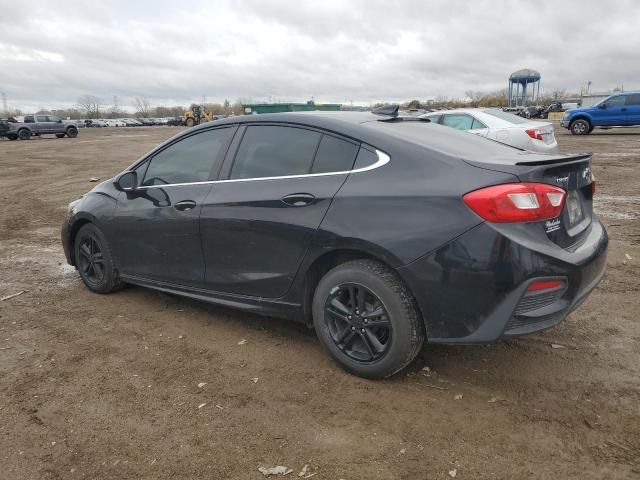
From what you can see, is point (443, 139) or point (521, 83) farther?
point (521, 83)

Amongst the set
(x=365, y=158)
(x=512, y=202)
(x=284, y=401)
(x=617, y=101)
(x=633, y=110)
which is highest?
(x=617, y=101)

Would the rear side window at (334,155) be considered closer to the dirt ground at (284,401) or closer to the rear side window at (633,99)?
the dirt ground at (284,401)

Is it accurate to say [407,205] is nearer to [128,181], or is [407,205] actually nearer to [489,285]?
[489,285]

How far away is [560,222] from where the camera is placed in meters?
2.80

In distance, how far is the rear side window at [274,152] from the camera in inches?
133

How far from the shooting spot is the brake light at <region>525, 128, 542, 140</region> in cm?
948

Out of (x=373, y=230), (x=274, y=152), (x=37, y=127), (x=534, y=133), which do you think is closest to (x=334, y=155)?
(x=274, y=152)

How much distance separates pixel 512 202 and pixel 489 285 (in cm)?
43

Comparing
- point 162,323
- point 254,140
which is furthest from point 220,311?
point 254,140

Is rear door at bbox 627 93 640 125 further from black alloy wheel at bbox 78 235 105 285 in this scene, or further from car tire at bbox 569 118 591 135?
black alloy wheel at bbox 78 235 105 285

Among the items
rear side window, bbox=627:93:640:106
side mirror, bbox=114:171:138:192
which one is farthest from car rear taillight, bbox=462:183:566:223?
rear side window, bbox=627:93:640:106

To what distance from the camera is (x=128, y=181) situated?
439 cm

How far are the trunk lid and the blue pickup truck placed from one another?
77.8 ft

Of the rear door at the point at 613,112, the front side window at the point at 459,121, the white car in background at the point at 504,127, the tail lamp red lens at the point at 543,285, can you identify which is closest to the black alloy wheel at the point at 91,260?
the tail lamp red lens at the point at 543,285
